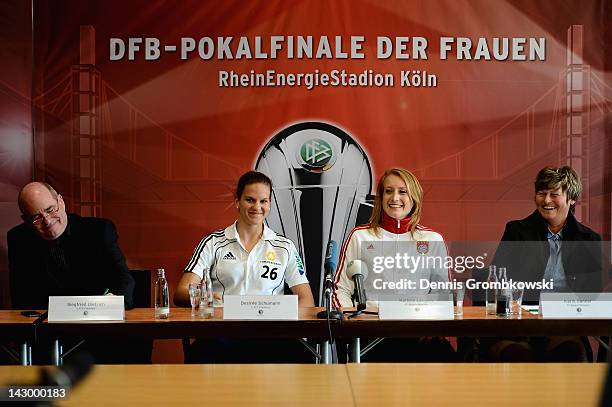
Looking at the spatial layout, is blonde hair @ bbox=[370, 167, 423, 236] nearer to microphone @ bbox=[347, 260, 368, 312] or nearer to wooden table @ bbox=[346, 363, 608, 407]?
microphone @ bbox=[347, 260, 368, 312]

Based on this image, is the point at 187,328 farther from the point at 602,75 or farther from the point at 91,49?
the point at 602,75

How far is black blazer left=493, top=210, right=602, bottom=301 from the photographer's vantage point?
3363 millimetres

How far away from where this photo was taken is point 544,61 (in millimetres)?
4652

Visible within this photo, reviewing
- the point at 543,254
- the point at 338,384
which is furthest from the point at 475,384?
the point at 543,254

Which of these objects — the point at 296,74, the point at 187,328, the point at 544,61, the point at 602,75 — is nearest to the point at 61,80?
the point at 296,74

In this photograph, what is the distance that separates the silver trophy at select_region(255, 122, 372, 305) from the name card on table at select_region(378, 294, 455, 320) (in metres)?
1.71

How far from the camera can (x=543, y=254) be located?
11.3 feet

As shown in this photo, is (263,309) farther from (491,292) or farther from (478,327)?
(491,292)

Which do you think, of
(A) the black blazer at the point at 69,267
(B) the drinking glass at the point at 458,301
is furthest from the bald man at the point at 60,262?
(B) the drinking glass at the point at 458,301

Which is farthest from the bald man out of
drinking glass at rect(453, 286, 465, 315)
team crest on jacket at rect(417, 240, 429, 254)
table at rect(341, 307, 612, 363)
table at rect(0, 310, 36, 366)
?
drinking glass at rect(453, 286, 465, 315)

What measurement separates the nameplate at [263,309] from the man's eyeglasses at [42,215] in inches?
40.6

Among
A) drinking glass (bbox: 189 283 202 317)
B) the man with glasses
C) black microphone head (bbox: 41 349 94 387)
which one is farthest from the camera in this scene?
the man with glasses

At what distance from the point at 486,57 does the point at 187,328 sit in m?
2.77

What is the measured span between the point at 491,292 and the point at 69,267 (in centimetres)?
198
